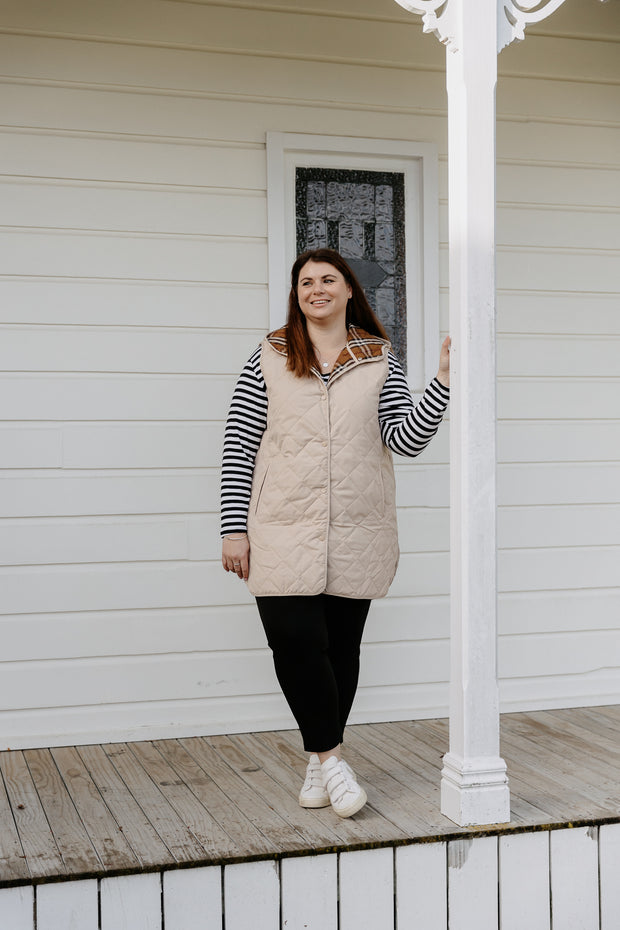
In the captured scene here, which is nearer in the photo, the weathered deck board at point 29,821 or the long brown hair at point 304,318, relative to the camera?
the weathered deck board at point 29,821

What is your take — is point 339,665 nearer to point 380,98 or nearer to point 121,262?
point 121,262

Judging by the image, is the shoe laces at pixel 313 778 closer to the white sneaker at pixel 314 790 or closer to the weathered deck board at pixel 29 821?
the white sneaker at pixel 314 790

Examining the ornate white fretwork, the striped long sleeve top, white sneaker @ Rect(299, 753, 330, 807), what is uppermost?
the ornate white fretwork

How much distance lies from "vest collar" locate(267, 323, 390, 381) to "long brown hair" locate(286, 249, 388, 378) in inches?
1.1

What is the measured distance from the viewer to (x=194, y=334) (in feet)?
12.1

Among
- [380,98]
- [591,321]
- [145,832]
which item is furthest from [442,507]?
[145,832]

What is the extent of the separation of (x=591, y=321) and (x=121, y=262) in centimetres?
179

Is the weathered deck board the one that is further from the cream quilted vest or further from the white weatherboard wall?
the cream quilted vest

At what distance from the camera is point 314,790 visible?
2.83 metres

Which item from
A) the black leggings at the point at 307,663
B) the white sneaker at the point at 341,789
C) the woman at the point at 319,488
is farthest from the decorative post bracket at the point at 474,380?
the black leggings at the point at 307,663

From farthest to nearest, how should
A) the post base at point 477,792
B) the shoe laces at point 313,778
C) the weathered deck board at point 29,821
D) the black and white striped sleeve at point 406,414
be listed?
1. the shoe laces at point 313,778
2. the black and white striped sleeve at point 406,414
3. the post base at point 477,792
4. the weathered deck board at point 29,821

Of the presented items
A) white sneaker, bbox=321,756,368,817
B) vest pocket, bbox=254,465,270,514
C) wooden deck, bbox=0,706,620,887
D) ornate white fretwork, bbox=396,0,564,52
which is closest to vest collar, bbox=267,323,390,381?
vest pocket, bbox=254,465,270,514

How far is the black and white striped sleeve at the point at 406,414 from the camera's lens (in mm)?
2742

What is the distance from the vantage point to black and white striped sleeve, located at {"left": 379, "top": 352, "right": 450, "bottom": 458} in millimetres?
2742
